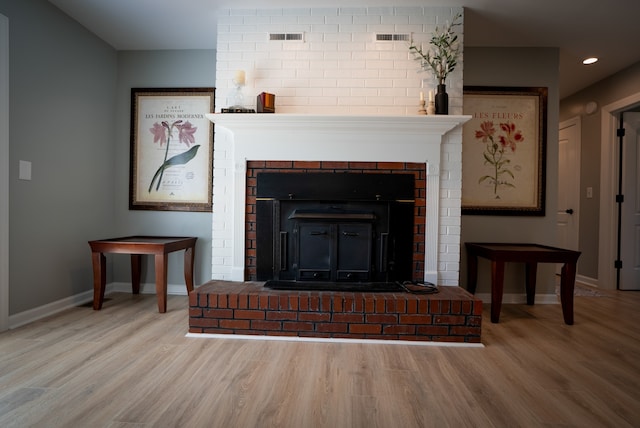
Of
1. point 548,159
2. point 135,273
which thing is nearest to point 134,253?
point 135,273

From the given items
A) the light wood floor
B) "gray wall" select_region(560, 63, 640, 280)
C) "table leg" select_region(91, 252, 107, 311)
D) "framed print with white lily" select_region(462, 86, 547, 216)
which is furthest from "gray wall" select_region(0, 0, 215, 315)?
"gray wall" select_region(560, 63, 640, 280)

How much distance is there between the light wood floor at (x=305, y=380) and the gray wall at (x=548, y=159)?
2.55ft

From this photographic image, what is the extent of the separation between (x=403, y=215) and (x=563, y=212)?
3.39 m

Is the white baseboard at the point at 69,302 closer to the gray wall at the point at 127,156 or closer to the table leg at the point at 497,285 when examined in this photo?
the gray wall at the point at 127,156

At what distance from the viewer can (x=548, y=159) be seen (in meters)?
3.18

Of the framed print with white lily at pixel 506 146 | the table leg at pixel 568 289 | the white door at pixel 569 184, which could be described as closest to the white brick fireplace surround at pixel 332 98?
the framed print with white lily at pixel 506 146

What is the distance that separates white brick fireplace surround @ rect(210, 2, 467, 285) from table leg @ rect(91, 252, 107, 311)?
926 mm

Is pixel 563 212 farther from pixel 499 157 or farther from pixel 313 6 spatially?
pixel 313 6

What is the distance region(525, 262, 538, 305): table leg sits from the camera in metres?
3.07

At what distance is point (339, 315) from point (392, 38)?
2.05m

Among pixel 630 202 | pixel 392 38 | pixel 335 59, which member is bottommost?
pixel 630 202

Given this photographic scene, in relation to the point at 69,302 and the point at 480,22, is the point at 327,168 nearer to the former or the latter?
the point at 480,22

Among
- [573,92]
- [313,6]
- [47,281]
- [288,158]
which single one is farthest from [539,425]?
[573,92]

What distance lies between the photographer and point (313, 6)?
2.57 m
